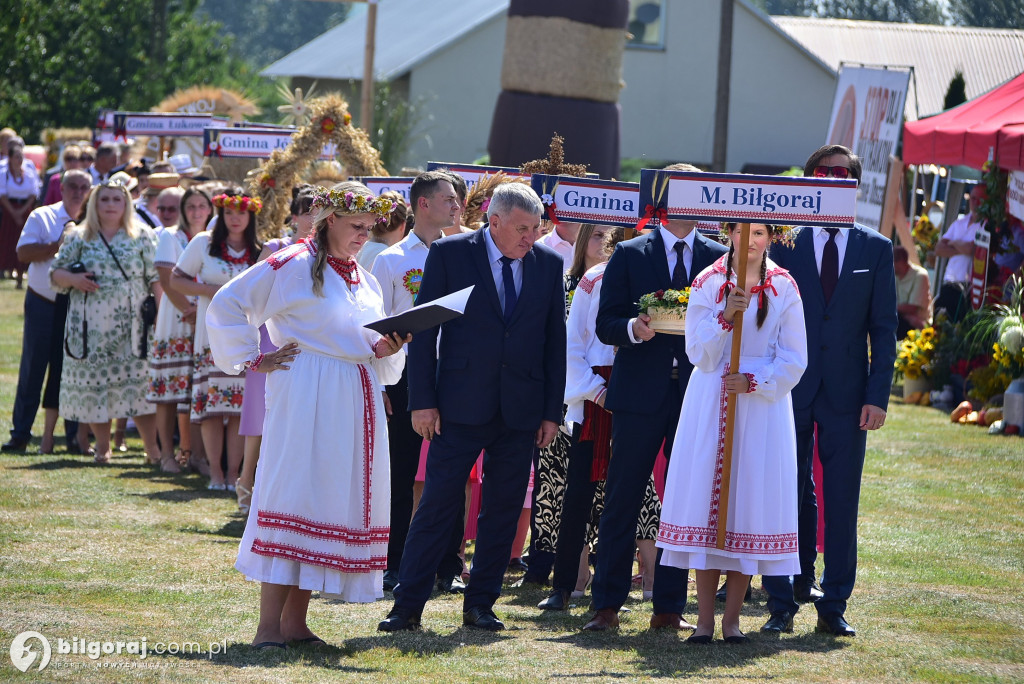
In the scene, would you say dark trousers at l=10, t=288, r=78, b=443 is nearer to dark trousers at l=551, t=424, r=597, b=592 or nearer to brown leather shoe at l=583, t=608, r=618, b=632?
dark trousers at l=551, t=424, r=597, b=592

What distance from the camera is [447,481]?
6234 mm

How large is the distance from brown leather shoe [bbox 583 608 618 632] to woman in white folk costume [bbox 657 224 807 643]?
46 cm

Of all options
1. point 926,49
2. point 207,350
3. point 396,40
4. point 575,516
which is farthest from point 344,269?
point 926,49

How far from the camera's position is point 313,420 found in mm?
5660

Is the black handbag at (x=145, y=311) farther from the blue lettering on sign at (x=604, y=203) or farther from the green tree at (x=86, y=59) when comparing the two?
the green tree at (x=86, y=59)

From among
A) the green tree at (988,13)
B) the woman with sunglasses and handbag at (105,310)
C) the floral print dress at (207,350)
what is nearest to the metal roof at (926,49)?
the green tree at (988,13)

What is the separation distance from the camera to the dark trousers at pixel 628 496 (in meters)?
6.43

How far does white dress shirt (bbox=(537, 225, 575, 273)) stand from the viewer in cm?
809

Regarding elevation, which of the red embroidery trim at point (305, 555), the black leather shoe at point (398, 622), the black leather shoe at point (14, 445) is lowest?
the black leather shoe at point (398, 622)

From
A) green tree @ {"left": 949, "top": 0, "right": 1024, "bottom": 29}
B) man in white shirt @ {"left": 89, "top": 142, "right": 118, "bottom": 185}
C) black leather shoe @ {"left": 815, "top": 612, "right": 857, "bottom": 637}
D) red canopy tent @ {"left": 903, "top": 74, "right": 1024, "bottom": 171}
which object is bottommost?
black leather shoe @ {"left": 815, "top": 612, "right": 857, "bottom": 637}

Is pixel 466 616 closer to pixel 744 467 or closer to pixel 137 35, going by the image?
pixel 744 467

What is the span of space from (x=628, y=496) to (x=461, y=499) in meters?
0.79

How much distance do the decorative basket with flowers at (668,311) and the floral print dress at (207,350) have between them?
12.8ft

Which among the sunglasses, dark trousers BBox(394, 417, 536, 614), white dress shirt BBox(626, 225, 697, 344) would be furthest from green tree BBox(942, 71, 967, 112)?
dark trousers BBox(394, 417, 536, 614)
